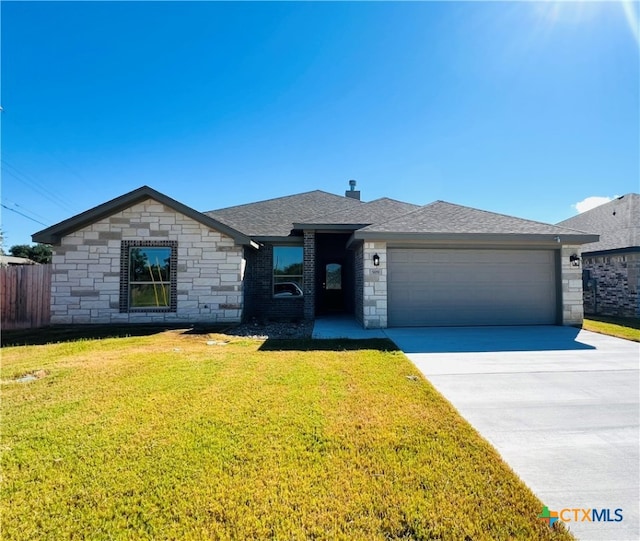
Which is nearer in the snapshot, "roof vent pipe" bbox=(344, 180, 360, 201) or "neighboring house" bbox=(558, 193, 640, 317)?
"neighboring house" bbox=(558, 193, 640, 317)

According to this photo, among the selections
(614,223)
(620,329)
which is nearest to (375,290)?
(620,329)

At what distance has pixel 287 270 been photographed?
11828 mm

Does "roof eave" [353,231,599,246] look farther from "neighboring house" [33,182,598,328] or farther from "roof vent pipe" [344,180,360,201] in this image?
"roof vent pipe" [344,180,360,201]

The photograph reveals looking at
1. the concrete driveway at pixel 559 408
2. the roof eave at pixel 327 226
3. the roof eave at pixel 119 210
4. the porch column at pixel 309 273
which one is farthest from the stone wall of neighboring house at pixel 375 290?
the roof eave at pixel 119 210

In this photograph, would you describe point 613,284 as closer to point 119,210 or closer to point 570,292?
point 570,292

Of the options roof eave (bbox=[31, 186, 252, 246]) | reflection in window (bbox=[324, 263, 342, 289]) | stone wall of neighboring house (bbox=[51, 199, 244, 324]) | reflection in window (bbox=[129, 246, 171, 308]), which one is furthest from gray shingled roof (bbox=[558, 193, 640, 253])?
reflection in window (bbox=[129, 246, 171, 308])

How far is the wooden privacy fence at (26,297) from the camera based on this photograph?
31.9 feet

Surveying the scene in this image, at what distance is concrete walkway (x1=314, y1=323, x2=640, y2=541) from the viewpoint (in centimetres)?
229

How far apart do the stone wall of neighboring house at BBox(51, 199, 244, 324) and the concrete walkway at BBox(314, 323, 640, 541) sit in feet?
18.9

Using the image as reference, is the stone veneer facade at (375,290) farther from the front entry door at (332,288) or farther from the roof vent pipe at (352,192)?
the roof vent pipe at (352,192)

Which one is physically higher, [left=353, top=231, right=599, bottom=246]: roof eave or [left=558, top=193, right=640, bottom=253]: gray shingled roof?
[left=558, top=193, right=640, bottom=253]: gray shingled roof

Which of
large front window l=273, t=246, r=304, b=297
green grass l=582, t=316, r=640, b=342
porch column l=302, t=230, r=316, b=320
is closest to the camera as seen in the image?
green grass l=582, t=316, r=640, b=342

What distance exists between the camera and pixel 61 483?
2307 millimetres

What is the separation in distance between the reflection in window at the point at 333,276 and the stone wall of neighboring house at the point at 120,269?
5023 mm
